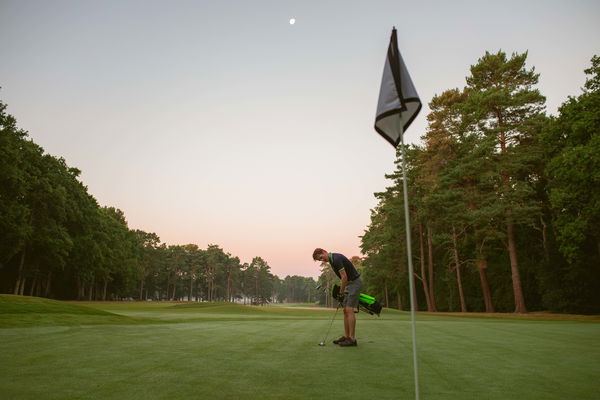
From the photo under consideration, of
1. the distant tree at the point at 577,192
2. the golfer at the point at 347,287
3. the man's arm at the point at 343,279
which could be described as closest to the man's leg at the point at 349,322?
the golfer at the point at 347,287

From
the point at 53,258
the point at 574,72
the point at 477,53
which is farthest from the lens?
the point at 53,258

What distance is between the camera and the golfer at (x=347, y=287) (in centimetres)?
716

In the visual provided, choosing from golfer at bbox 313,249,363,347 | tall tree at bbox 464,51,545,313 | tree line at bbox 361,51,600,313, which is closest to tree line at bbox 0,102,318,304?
golfer at bbox 313,249,363,347

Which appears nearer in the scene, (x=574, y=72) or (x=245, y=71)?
(x=574, y=72)

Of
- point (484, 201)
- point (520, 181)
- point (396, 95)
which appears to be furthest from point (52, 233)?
point (520, 181)

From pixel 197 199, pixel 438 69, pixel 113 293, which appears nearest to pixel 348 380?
pixel 438 69

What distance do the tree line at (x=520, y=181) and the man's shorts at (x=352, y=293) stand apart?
854 inches

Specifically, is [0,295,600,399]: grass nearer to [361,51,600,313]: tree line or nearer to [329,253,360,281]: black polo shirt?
[329,253,360,281]: black polo shirt

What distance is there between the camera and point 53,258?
45.6 meters

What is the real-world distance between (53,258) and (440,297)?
55.0 m

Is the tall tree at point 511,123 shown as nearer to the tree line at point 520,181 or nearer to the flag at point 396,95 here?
the tree line at point 520,181

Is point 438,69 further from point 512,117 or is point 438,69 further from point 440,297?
point 440,297

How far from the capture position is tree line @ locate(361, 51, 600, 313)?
76.2 ft

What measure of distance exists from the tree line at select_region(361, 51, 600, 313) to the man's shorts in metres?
21.7
